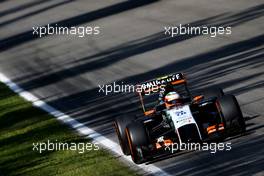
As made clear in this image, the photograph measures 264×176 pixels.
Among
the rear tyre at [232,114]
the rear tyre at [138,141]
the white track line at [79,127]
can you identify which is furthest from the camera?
the rear tyre at [232,114]

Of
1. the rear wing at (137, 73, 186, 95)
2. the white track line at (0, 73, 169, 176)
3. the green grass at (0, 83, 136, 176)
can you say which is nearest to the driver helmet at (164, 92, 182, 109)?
the rear wing at (137, 73, 186, 95)

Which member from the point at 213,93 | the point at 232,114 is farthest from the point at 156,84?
the point at 232,114

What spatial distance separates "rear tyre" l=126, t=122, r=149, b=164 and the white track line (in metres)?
0.19

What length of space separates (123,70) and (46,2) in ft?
70.9

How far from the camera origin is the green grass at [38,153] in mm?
15656

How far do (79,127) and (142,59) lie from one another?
747 centimetres

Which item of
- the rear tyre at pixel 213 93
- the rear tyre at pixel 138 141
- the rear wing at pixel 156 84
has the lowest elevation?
the rear tyre at pixel 138 141

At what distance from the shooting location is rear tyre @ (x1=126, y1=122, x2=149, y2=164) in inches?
591

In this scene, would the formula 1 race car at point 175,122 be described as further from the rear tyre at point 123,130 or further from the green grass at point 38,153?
the green grass at point 38,153

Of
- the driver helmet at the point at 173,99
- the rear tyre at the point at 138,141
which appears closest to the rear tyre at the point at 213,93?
the driver helmet at the point at 173,99

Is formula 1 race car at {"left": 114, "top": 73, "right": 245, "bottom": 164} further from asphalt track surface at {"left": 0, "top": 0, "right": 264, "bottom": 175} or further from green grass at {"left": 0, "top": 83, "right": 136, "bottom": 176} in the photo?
green grass at {"left": 0, "top": 83, "right": 136, "bottom": 176}

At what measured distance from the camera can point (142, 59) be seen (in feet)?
85.9

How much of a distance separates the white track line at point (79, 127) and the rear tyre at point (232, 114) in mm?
1583

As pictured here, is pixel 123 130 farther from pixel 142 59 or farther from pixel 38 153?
pixel 142 59
